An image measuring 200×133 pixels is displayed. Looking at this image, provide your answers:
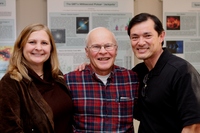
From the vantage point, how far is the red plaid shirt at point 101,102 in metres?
1.65

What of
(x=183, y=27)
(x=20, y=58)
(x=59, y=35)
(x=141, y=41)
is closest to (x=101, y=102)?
(x=141, y=41)

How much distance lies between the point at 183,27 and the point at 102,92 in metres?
1.29

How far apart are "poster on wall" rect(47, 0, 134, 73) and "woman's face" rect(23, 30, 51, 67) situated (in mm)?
752

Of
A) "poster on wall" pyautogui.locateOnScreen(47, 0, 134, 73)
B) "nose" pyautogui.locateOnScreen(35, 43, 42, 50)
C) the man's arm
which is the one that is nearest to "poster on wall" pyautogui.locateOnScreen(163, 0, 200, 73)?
"poster on wall" pyautogui.locateOnScreen(47, 0, 134, 73)

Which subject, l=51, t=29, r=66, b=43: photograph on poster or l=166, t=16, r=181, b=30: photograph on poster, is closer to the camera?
l=51, t=29, r=66, b=43: photograph on poster

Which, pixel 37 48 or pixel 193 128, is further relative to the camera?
pixel 37 48

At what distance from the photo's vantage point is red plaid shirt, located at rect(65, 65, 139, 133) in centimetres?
165

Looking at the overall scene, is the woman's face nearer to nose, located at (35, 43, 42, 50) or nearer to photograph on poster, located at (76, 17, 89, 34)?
nose, located at (35, 43, 42, 50)

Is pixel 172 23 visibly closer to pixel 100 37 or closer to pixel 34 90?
pixel 100 37

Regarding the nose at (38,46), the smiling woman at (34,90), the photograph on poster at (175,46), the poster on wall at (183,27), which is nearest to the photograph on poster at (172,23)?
the poster on wall at (183,27)

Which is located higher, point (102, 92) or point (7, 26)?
point (7, 26)

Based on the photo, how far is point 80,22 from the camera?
2.40 m

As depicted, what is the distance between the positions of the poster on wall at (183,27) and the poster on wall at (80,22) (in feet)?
1.29

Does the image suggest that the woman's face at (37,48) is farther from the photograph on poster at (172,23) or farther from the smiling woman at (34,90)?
the photograph on poster at (172,23)
